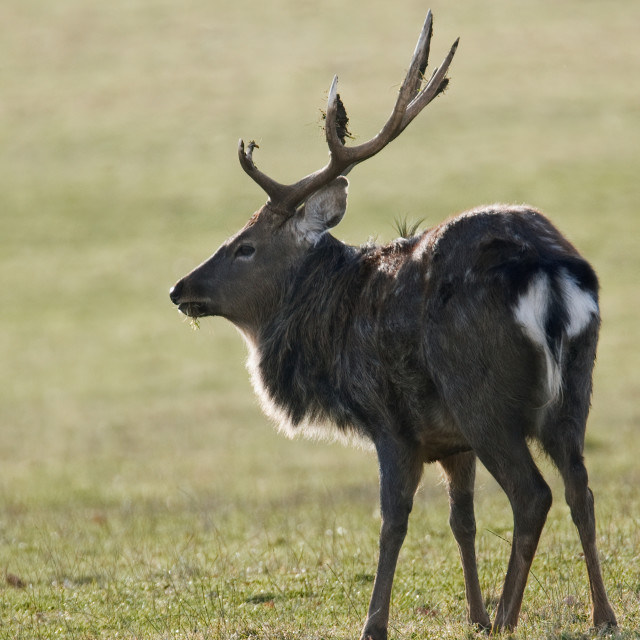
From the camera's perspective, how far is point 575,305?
18.7ft

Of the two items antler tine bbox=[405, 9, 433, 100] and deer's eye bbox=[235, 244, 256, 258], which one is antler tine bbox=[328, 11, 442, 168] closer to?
antler tine bbox=[405, 9, 433, 100]

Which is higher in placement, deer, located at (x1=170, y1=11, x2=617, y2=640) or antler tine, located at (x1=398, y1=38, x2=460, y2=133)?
antler tine, located at (x1=398, y1=38, x2=460, y2=133)

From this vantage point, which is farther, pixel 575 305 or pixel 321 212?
pixel 321 212

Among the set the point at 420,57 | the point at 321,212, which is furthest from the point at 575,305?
the point at 420,57

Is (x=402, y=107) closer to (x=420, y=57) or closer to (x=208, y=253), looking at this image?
(x=420, y=57)

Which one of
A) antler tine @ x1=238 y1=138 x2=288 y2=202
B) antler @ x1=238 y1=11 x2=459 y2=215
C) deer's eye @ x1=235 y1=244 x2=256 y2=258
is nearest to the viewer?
antler @ x1=238 y1=11 x2=459 y2=215

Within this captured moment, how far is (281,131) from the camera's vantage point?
→ 135 feet

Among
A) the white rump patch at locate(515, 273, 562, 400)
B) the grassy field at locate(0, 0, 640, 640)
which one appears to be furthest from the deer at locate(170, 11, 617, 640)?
the grassy field at locate(0, 0, 640, 640)

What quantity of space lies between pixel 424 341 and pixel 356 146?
161cm

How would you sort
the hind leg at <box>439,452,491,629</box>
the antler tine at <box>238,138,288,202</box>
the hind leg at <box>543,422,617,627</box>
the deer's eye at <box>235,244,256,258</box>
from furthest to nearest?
the deer's eye at <box>235,244,256,258</box> < the antler tine at <box>238,138,288,202</box> < the hind leg at <box>439,452,491,629</box> < the hind leg at <box>543,422,617,627</box>

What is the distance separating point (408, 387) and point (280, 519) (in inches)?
195

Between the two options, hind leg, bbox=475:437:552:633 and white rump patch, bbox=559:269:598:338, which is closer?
white rump patch, bbox=559:269:598:338

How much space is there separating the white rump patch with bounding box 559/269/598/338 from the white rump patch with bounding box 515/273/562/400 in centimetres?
9

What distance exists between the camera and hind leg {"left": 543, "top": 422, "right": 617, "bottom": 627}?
18.9ft
